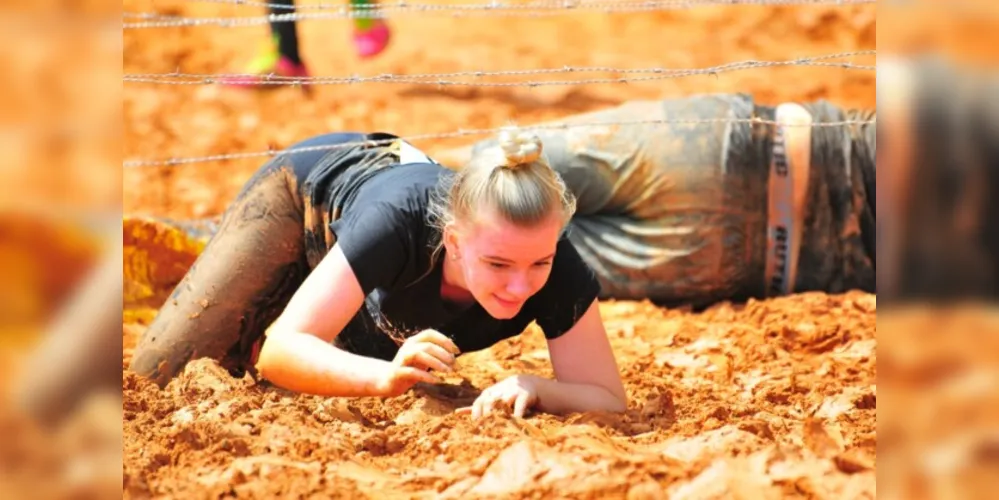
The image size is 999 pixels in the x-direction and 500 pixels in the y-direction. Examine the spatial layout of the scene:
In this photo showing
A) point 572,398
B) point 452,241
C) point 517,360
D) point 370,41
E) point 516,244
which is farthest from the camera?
point 370,41

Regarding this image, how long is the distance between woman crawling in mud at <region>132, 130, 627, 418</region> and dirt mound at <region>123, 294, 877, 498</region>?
4.9 inches

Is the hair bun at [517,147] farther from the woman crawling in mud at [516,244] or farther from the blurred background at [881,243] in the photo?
the blurred background at [881,243]

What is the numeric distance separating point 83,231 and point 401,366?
1.54m

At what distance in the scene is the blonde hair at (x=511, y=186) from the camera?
270cm

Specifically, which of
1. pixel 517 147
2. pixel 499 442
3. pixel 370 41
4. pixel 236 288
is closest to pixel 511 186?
pixel 517 147

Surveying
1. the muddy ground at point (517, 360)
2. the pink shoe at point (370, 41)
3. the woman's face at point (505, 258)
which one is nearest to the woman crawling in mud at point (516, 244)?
the woman's face at point (505, 258)

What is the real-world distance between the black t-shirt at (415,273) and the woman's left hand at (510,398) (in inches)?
7.4

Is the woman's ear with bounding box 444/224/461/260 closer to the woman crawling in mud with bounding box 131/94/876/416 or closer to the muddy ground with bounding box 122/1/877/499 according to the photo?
the woman crawling in mud with bounding box 131/94/876/416

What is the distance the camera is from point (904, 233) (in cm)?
126

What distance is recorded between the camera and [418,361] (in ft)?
8.86

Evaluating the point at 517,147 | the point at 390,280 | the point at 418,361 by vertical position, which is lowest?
the point at 418,361

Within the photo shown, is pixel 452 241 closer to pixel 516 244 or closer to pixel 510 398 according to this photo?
pixel 516 244

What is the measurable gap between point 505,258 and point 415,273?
37 centimetres

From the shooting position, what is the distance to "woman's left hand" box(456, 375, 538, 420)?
2.84 metres
